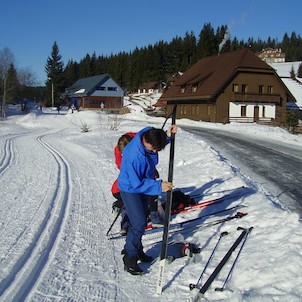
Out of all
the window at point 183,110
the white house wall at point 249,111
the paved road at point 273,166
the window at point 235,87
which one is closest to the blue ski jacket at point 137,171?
the paved road at point 273,166

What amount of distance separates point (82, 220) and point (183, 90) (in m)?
41.1

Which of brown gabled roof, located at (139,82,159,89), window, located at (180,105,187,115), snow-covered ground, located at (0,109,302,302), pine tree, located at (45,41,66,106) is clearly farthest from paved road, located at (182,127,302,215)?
brown gabled roof, located at (139,82,159,89)

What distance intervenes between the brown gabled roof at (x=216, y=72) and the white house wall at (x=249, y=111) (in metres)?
2.81

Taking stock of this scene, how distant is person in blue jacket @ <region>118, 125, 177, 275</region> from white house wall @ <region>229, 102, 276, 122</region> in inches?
1456

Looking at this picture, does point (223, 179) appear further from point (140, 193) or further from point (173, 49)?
point (173, 49)

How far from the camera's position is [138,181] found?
14.7ft

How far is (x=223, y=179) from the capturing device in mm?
9539

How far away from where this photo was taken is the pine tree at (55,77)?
82.4 m

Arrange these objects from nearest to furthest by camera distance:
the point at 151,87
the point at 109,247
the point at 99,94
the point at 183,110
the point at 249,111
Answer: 1. the point at 109,247
2. the point at 249,111
3. the point at 183,110
4. the point at 99,94
5. the point at 151,87

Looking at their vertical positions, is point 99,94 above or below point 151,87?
below

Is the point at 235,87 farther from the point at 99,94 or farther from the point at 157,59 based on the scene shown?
the point at 157,59

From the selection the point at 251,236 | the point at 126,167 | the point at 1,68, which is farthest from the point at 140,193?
the point at 1,68

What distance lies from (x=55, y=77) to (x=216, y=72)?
49519mm

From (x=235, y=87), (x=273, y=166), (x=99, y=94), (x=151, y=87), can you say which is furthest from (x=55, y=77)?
(x=273, y=166)
